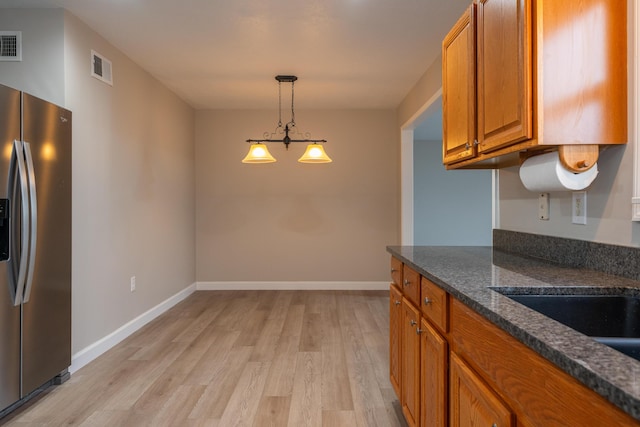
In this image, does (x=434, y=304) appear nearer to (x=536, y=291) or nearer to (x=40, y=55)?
(x=536, y=291)

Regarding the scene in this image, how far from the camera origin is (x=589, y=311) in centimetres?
126

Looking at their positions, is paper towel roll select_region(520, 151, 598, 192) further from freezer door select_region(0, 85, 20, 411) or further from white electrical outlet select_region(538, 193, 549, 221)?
freezer door select_region(0, 85, 20, 411)

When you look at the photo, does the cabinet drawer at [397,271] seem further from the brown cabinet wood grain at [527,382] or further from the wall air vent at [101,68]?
the wall air vent at [101,68]

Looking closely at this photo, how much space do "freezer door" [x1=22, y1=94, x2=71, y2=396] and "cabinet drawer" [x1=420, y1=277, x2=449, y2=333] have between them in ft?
7.01

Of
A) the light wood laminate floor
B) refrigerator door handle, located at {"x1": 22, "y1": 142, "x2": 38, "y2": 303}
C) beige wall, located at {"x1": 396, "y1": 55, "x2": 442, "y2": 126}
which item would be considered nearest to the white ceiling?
beige wall, located at {"x1": 396, "y1": 55, "x2": 442, "y2": 126}

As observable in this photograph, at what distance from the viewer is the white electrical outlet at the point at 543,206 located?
6.16 ft

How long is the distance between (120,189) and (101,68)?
973mm

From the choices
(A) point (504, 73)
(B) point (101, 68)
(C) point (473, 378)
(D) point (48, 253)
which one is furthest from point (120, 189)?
(C) point (473, 378)

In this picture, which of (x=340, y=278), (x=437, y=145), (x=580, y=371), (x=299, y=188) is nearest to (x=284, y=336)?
(x=340, y=278)

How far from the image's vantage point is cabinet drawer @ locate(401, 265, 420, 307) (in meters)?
1.79

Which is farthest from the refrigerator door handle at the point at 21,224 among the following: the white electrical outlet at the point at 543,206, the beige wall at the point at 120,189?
the white electrical outlet at the point at 543,206

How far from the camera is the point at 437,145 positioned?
7.61 meters

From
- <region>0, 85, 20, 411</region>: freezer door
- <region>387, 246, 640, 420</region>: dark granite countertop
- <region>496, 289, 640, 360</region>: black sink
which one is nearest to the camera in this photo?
<region>387, 246, 640, 420</region>: dark granite countertop

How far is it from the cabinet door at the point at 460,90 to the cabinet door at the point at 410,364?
0.82 meters
